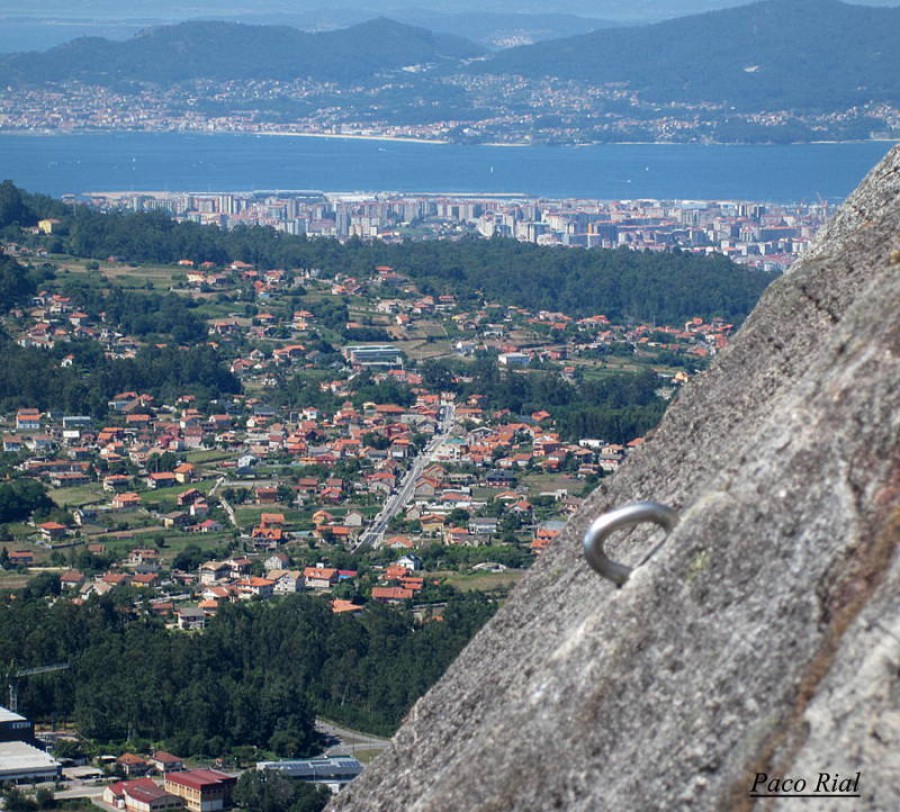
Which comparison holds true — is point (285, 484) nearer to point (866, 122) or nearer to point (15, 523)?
point (15, 523)

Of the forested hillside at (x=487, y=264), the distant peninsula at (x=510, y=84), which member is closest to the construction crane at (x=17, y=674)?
the forested hillside at (x=487, y=264)

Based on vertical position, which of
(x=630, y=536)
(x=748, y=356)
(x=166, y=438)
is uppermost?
(x=748, y=356)

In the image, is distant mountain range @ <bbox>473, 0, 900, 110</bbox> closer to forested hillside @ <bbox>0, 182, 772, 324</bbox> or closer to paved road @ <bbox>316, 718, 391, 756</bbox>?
forested hillside @ <bbox>0, 182, 772, 324</bbox>

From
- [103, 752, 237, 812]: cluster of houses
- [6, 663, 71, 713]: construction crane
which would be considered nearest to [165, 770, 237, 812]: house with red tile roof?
[103, 752, 237, 812]: cluster of houses

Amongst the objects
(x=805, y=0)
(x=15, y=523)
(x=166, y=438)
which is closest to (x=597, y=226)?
(x=166, y=438)

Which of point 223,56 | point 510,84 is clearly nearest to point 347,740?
point 510,84

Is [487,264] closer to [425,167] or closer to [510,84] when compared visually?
[425,167]
